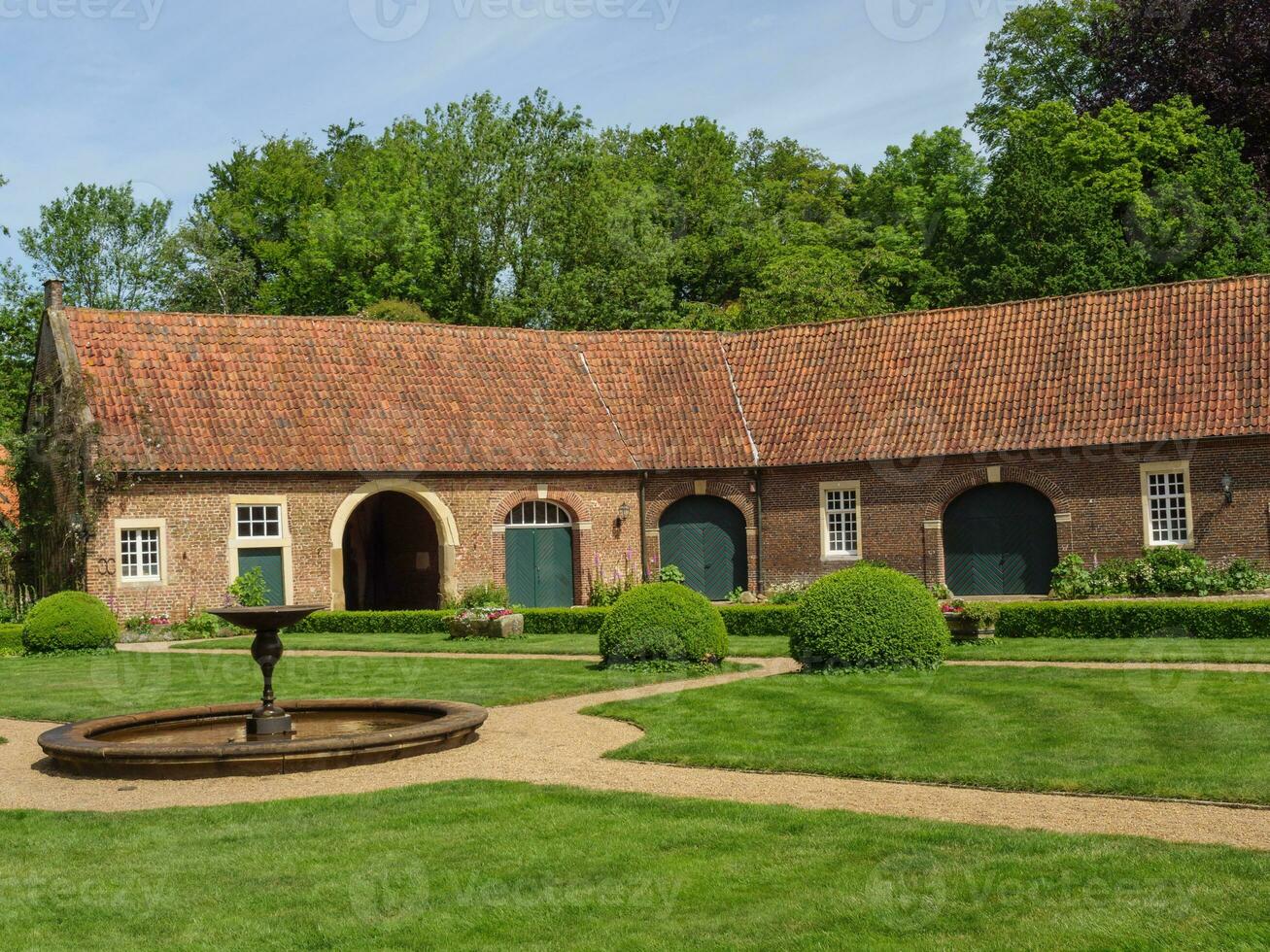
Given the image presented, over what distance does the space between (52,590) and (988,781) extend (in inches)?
1001

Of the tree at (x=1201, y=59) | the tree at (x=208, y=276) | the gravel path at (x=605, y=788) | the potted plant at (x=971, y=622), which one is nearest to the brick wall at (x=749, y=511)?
the potted plant at (x=971, y=622)

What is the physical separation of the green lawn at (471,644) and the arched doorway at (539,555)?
5.66 m

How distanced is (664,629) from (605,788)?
8.30 metres

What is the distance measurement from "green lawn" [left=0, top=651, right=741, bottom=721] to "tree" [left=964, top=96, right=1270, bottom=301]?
27117mm

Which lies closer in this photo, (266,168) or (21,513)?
(21,513)

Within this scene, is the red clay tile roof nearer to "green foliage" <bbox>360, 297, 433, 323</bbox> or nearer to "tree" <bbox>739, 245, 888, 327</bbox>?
"tree" <bbox>739, 245, 888, 327</bbox>

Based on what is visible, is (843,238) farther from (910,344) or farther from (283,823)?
(283,823)

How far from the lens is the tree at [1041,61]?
50.2m

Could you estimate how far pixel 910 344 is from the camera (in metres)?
34.3

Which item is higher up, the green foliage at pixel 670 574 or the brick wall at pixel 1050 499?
the brick wall at pixel 1050 499

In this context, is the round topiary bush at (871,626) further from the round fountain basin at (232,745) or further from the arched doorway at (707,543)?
the arched doorway at (707,543)

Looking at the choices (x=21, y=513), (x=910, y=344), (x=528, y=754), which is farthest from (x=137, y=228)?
(x=528, y=754)

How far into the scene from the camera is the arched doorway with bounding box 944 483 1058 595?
31.1 meters

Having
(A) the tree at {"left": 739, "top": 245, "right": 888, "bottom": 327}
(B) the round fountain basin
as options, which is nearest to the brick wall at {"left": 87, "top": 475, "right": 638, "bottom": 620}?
(A) the tree at {"left": 739, "top": 245, "right": 888, "bottom": 327}
